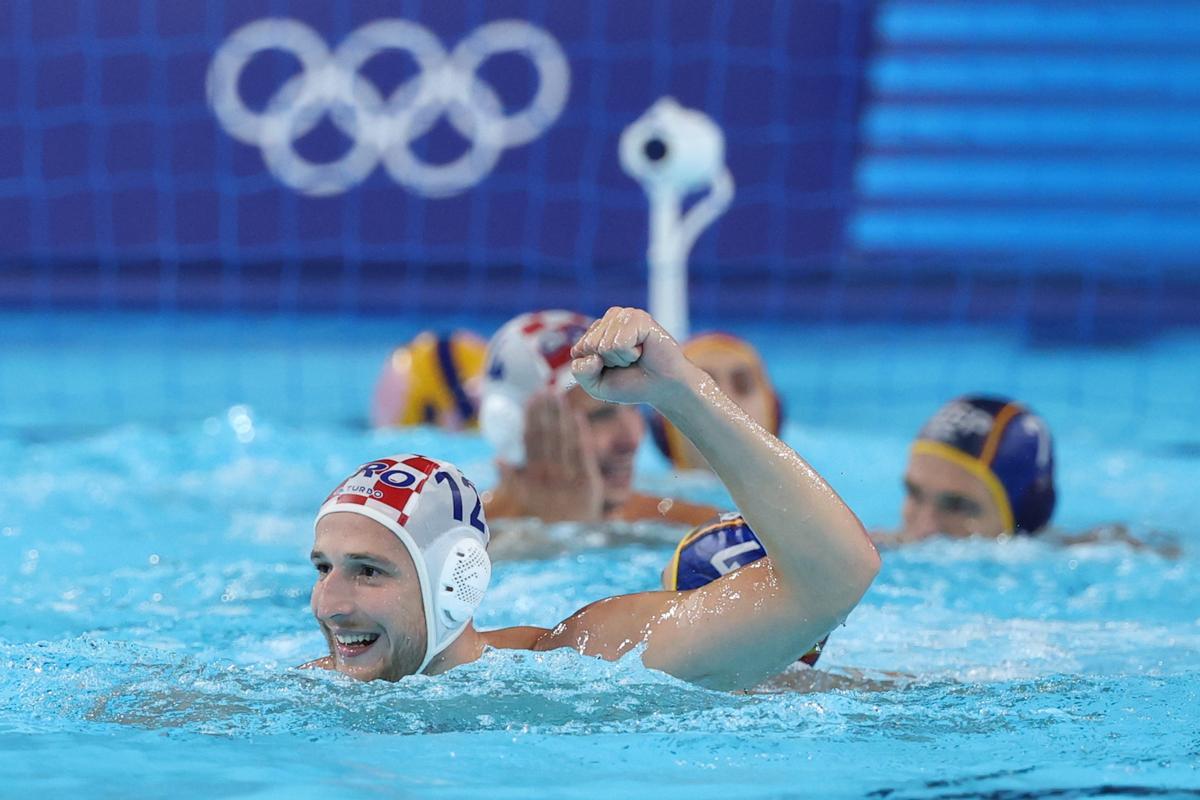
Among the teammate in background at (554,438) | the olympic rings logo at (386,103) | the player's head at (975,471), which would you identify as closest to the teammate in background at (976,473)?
the player's head at (975,471)

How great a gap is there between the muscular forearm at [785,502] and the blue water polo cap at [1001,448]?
91.6 inches

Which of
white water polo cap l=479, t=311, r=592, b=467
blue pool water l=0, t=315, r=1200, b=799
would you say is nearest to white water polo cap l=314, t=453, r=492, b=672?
blue pool water l=0, t=315, r=1200, b=799

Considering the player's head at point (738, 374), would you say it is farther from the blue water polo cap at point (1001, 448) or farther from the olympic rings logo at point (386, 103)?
the olympic rings logo at point (386, 103)

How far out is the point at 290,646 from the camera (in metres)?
3.91

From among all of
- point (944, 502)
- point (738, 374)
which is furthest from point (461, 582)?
point (738, 374)

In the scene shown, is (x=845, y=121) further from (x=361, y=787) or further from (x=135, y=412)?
(x=361, y=787)

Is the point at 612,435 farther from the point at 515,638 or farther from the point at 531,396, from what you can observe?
the point at 515,638

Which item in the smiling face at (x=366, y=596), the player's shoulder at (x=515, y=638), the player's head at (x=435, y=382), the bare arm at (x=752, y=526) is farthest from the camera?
the player's head at (x=435, y=382)

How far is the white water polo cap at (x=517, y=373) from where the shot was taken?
4.93 meters

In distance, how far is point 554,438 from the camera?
15.3ft

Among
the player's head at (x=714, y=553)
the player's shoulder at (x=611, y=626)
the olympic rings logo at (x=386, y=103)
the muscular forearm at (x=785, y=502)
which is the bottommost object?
the player's shoulder at (x=611, y=626)

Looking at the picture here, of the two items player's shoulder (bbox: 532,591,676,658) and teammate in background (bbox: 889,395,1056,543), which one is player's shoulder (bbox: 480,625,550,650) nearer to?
player's shoulder (bbox: 532,591,676,658)

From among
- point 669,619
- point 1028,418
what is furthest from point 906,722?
point 1028,418

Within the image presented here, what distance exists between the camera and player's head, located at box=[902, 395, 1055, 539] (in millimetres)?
4930
